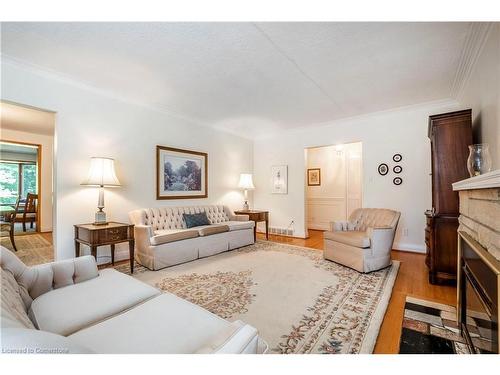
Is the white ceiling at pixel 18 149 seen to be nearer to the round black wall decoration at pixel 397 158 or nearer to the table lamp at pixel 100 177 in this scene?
the table lamp at pixel 100 177

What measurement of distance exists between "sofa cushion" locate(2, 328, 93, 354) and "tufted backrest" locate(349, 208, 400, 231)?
11.6 ft

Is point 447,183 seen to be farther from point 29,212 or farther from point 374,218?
point 29,212

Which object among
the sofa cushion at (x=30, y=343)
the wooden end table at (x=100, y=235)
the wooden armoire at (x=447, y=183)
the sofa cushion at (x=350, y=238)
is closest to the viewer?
the sofa cushion at (x=30, y=343)

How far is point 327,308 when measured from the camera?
2113 mm

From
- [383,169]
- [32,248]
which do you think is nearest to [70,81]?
[32,248]

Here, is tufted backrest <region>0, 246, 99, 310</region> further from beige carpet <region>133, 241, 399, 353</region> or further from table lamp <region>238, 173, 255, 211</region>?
table lamp <region>238, 173, 255, 211</region>

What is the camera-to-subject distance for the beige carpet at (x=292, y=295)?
67.0 inches

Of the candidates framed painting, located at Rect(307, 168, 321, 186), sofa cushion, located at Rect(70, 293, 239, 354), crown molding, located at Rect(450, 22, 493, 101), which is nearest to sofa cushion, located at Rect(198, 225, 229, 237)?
sofa cushion, located at Rect(70, 293, 239, 354)

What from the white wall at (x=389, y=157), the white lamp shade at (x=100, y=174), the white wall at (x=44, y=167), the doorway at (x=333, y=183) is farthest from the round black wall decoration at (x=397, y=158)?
the white wall at (x=44, y=167)

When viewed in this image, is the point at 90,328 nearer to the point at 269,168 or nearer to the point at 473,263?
the point at 473,263

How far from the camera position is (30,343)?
2.02 feet

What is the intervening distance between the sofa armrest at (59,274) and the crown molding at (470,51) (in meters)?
3.72

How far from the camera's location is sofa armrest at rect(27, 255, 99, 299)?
4.95 feet

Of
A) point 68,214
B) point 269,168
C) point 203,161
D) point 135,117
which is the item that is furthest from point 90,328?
point 269,168
